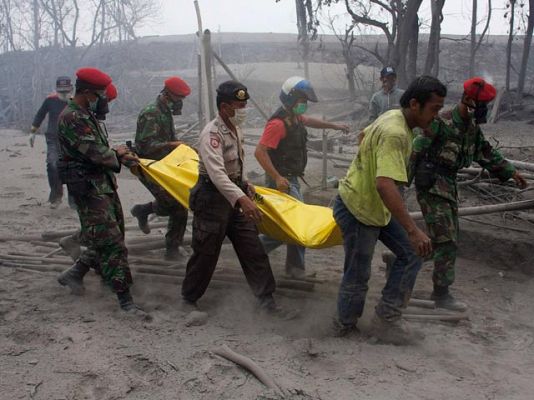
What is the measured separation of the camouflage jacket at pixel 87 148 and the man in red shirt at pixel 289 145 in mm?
1284

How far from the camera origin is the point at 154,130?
17.7ft

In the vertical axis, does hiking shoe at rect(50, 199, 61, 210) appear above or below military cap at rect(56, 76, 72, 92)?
below

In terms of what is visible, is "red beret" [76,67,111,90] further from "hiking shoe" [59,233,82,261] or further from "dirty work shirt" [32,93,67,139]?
"dirty work shirt" [32,93,67,139]

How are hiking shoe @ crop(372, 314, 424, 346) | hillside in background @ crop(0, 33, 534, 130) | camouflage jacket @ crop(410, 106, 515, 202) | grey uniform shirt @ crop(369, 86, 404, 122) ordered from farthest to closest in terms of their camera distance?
hillside in background @ crop(0, 33, 534, 130), grey uniform shirt @ crop(369, 86, 404, 122), camouflage jacket @ crop(410, 106, 515, 202), hiking shoe @ crop(372, 314, 424, 346)

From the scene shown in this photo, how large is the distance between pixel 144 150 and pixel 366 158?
2.64 m

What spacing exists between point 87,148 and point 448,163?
2588 mm

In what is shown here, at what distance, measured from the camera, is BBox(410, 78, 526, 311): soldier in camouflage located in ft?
13.6

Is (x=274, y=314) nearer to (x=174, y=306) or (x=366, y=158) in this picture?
(x=174, y=306)

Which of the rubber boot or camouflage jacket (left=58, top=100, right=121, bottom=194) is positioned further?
the rubber boot

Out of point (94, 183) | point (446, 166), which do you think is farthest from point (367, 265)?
point (94, 183)

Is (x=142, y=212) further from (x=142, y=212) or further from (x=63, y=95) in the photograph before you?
(x=63, y=95)

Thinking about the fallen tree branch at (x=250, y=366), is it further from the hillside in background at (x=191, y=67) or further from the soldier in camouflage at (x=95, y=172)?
the hillside in background at (x=191, y=67)

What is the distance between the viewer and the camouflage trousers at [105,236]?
4.20m

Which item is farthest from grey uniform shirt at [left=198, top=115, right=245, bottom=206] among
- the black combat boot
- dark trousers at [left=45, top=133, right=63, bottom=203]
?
dark trousers at [left=45, top=133, right=63, bottom=203]
